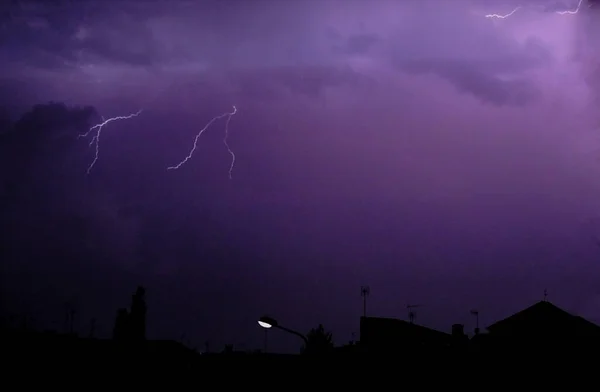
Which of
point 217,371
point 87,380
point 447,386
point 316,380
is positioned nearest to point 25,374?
point 87,380

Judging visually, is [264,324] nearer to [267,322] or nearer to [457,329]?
[267,322]

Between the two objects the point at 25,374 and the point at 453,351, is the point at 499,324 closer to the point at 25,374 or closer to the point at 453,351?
the point at 453,351

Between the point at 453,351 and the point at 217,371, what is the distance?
28.6ft

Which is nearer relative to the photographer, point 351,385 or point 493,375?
point 493,375

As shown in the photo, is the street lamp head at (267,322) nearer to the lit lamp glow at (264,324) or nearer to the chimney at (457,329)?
the lit lamp glow at (264,324)

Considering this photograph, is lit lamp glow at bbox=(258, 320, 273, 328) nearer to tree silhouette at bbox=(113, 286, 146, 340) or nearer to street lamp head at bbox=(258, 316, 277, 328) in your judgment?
street lamp head at bbox=(258, 316, 277, 328)

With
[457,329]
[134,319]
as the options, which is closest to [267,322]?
[457,329]

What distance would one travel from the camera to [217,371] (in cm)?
1942

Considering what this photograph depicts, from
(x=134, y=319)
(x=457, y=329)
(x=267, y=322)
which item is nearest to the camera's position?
(x=267, y=322)

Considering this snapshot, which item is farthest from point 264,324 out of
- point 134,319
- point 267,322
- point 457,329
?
point 134,319

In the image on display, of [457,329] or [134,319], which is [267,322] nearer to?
[457,329]

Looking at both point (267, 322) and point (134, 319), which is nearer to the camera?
point (267, 322)

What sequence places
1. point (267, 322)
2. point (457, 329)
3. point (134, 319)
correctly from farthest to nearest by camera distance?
1. point (134, 319)
2. point (457, 329)
3. point (267, 322)

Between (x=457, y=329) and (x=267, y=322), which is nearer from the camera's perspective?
(x=267, y=322)
